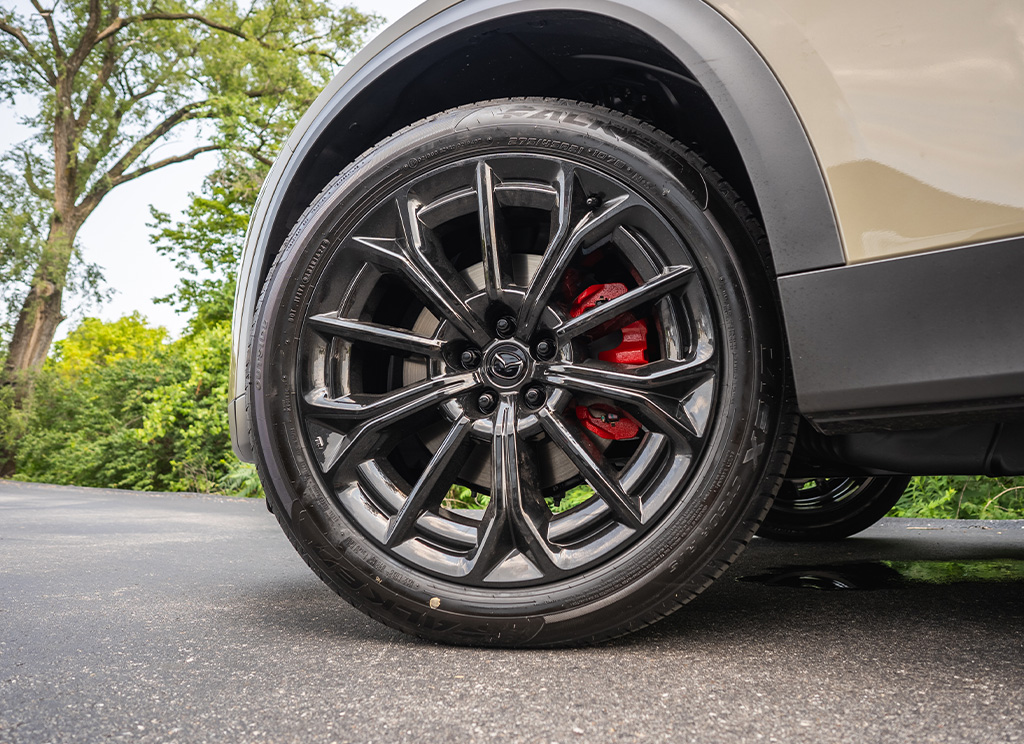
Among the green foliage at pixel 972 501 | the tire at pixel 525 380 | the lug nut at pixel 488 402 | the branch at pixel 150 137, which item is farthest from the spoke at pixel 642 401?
the branch at pixel 150 137

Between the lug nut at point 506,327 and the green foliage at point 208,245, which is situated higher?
the green foliage at point 208,245

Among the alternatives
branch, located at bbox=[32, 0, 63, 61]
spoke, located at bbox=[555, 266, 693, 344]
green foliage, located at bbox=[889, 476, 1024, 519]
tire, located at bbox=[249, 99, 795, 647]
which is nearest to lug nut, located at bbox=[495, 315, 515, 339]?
tire, located at bbox=[249, 99, 795, 647]

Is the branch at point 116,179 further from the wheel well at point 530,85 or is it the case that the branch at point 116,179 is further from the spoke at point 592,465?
the spoke at point 592,465

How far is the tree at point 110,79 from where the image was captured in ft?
57.0

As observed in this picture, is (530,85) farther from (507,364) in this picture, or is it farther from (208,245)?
(208,245)

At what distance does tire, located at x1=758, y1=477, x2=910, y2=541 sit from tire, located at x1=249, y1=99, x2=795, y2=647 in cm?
182

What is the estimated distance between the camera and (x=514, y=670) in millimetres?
1349

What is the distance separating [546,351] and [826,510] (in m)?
2.27

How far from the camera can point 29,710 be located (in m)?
1.17

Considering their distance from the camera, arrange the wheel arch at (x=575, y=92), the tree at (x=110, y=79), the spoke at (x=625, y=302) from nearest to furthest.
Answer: the wheel arch at (x=575, y=92) → the spoke at (x=625, y=302) → the tree at (x=110, y=79)

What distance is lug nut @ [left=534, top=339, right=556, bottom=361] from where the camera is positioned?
1.58 meters

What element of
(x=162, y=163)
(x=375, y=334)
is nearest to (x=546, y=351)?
(x=375, y=334)

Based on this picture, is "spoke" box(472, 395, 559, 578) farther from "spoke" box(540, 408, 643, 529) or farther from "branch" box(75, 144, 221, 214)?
"branch" box(75, 144, 221, 214)

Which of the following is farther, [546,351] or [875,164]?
[546,351]
